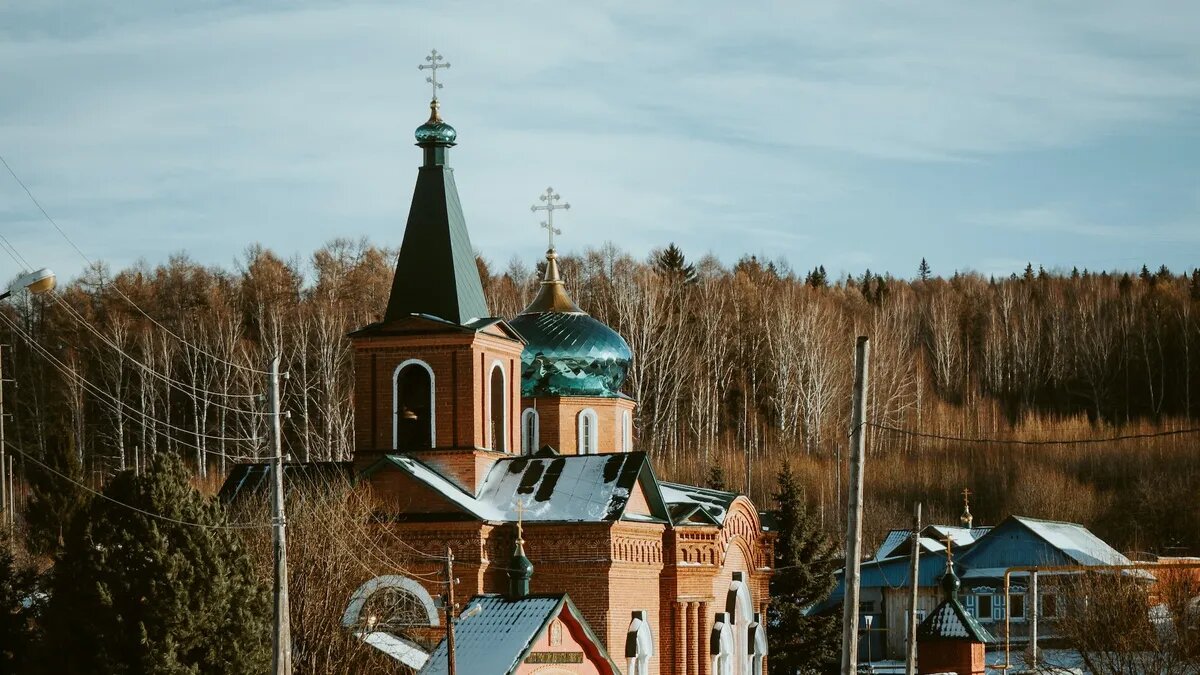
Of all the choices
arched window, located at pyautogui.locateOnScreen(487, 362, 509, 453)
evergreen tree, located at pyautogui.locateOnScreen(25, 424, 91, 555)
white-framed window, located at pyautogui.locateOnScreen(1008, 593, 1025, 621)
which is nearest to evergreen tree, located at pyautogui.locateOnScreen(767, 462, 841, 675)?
white-framed window, located at pyautogui.locateOnScreen(1008, 593, 1025, 621)

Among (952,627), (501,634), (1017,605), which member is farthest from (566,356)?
(1017,605)

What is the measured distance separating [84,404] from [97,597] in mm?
36595

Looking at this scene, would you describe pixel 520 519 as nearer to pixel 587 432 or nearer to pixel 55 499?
pixel 587 432

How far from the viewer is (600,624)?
27.5 metres

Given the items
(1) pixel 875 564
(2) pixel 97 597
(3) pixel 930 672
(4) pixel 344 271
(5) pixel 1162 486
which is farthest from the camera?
(4) pixel 344 271

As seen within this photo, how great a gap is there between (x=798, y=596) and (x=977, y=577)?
25.8 ft

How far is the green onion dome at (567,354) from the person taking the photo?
33594 mm

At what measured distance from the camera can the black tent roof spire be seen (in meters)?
29.6

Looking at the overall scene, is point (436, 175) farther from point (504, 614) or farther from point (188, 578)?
point (188, 578)

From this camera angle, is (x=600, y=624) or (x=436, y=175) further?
(x=436, y=175)

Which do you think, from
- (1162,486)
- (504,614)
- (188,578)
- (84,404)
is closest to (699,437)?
(1162,486)

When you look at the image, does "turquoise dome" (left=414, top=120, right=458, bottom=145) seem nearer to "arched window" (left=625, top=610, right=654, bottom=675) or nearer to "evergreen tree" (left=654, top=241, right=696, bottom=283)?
"arched window" (left=625, top=610, right=654, bottom=675)

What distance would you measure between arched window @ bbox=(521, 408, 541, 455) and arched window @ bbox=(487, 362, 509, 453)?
10.4 feet

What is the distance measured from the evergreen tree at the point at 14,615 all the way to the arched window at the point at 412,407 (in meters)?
8.18
